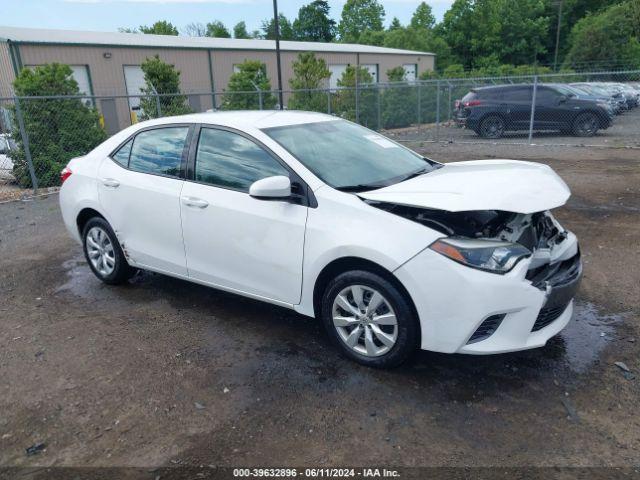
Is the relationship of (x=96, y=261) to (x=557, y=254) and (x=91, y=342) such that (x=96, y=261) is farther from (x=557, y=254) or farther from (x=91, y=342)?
(x=557, y=254)

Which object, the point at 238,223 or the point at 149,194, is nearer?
the point at 238,223

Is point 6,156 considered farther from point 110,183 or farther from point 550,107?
point 550,107

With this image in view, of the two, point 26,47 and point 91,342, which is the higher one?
point 26,47

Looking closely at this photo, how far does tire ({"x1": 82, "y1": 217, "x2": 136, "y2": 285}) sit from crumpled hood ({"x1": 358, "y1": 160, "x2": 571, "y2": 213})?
2.67m

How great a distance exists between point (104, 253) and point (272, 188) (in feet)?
7.94

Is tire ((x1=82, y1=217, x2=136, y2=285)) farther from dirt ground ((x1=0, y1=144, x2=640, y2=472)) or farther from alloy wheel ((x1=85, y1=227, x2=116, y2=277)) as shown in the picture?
dirt ground ((x1=0, y1=144, x2=640, y2=472))

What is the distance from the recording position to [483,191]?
317 centimetres

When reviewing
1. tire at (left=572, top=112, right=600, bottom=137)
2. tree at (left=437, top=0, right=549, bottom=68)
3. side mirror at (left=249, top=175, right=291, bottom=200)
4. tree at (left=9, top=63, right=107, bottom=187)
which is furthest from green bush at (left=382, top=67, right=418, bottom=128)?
tree at (left=437, top=0, right=549, bottom=68)

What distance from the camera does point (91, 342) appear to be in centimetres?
393

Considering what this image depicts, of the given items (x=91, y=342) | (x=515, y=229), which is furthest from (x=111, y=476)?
(x=515, y=229)

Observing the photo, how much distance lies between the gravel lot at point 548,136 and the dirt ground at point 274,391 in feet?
36.5

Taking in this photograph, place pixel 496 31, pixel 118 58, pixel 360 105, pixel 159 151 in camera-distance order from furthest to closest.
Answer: pixel 496 31, pixel 118 58, pixel 360 105, pixel 159 151

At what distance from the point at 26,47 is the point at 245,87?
9.83 m

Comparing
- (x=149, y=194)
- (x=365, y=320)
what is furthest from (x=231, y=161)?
(x=365, y=320)
